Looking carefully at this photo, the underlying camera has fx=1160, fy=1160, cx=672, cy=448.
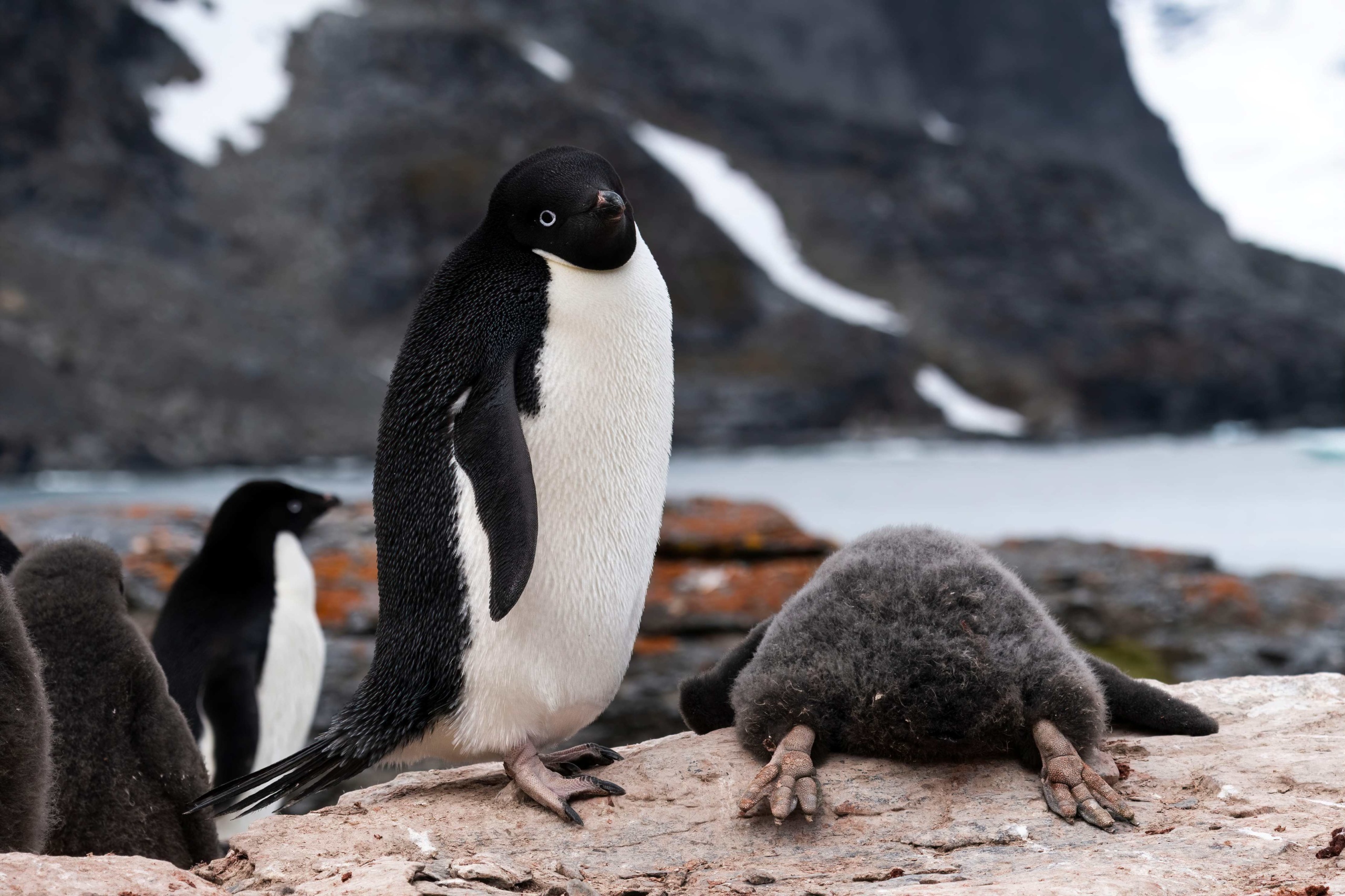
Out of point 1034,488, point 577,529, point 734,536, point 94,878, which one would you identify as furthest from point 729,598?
point 1034,488

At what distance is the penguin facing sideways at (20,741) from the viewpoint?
83.4 inches

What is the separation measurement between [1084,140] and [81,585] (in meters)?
106

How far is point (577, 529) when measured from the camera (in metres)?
2.81

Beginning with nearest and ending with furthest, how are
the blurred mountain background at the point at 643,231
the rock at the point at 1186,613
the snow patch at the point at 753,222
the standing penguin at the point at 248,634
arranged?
the standing penguin at the point at 248,634, the rock at the point at 1186,613, the blurred mountain background at the point at 643,231, the snow patch at the point at 753,222

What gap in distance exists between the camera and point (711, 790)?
8.48 ft

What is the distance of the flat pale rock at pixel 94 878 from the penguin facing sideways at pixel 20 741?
375 millimetres

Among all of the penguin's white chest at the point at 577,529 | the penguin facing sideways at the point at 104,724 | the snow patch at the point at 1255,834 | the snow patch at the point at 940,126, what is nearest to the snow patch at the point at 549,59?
the snow patch at the point at 940,126

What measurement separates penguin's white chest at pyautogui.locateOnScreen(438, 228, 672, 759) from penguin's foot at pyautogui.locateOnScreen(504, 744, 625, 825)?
50 millimetres

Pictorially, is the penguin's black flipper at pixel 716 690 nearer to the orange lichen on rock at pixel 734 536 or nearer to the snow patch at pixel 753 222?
the orange lichen on rock at pixel 734 536

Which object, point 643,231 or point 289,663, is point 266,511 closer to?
point 289,663

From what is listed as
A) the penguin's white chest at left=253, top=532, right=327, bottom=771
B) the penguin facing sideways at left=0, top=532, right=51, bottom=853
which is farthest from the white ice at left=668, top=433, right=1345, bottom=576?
the penguin facing sideways at left=0, top=532, right=51, bottom=853

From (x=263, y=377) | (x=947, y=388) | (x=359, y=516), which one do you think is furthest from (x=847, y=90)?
(x=359, y=516)

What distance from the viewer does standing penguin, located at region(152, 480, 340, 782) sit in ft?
15.8

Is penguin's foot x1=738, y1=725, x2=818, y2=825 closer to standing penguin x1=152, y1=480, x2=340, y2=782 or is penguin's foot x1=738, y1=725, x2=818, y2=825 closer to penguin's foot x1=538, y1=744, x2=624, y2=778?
penguin's foot x1=538, y1=744, x2=624, y2=778
